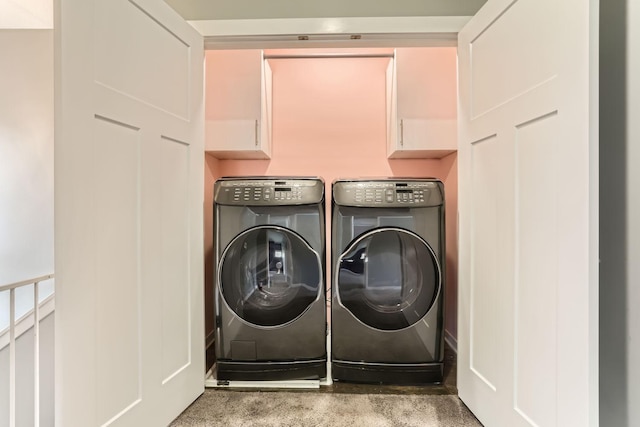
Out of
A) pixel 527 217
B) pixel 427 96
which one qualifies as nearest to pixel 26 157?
pixel 427 96

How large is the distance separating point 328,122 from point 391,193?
41.4 inches

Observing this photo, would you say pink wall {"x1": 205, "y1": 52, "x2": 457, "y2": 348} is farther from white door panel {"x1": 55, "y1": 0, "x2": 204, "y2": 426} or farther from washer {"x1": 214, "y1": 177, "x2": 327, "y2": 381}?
white door panel {"x1": 55, "y1": 0, "x2": 204, "y2": 426}

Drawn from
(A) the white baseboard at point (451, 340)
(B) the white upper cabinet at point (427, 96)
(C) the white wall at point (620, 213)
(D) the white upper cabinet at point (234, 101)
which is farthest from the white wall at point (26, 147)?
(C) the white wall at point (620, 213)

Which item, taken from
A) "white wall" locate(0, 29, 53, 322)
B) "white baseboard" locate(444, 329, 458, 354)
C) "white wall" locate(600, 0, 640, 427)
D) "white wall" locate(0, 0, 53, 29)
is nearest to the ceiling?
"white wall" locate(600, 0, 640, 427)

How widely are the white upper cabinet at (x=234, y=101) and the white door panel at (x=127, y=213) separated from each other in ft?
1.35

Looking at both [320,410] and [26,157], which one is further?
[26,157]

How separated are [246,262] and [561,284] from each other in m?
1.34

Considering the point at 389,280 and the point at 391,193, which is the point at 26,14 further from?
the point at 389,280

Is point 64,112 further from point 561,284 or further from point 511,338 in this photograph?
point 511,338

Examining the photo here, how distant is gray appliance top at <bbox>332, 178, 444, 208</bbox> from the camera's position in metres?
1.57

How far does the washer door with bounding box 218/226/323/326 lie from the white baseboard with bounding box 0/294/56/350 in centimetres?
135

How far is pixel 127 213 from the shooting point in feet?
3.59

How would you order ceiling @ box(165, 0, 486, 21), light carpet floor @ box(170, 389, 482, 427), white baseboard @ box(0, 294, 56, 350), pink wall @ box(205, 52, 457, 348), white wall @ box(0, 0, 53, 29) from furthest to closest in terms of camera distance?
pink wall @ box(205, 52, 457, 348), white baseboard @ box(0, 294, 56, 350), white wall @ box(0, 0, 53, 29), ceiling @ box(165, 0, 486, 21), light carpet floor @ box(170, 389, 482, 427)

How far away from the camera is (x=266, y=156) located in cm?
223
